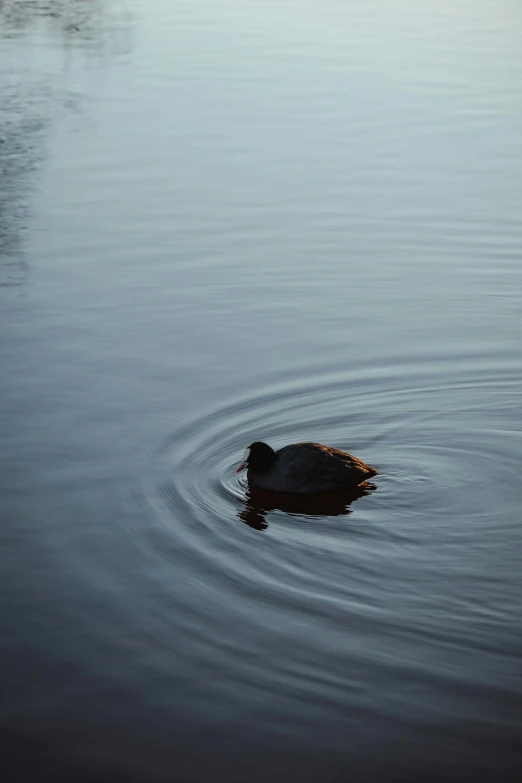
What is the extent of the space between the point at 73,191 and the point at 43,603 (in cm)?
986

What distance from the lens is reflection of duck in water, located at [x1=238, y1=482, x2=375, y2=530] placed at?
984 centimetres

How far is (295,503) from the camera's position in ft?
33.9

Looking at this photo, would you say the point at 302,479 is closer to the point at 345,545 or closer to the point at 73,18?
the point at 345,545

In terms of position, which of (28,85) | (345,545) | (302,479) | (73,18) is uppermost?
(73,18)

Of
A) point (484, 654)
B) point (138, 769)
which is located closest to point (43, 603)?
point (138, 769)

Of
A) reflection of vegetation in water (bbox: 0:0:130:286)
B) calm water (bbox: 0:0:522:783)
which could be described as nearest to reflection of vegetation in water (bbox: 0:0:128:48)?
Result: reflection of vegetation in water (bbox: 0:0:130:286)

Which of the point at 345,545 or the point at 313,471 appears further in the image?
the point at 313,471

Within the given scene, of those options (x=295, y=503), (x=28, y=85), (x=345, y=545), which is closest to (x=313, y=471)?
(x=295, y=503)

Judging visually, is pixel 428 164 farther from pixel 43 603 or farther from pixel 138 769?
pixel 138 769

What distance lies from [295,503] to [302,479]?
0.27 meters

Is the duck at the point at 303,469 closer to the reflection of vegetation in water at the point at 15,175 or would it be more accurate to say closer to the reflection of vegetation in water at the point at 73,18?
the reflection of vegetation in water at the point at 15,175

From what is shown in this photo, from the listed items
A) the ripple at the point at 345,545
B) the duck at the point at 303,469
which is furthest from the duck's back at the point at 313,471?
the ripple at the point at 345,545

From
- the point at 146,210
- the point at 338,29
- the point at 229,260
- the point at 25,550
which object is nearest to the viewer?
the point at 25,550

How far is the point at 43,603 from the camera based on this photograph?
8289 mm
